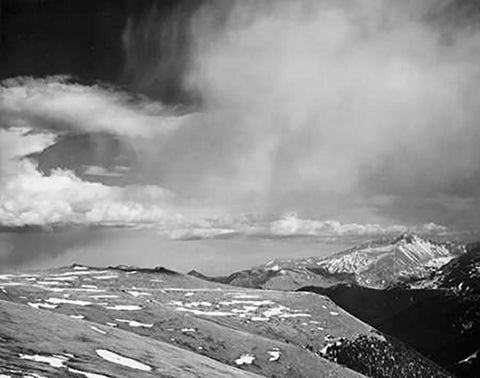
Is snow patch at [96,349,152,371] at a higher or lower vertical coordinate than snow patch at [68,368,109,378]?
lower

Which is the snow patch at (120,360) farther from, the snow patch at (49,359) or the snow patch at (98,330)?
the snow patch at (98,330)

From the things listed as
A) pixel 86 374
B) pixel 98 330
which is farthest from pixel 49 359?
pixel 98 330

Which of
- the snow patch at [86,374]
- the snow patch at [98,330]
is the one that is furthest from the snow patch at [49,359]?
the snow patch at [98,330]

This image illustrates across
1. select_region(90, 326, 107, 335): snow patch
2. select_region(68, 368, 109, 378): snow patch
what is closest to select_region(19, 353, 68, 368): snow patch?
select_region(68, 368, 109, 378): snow patch

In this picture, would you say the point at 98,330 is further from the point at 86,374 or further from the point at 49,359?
the point at 86,374

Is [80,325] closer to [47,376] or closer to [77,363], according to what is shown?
[77,363]

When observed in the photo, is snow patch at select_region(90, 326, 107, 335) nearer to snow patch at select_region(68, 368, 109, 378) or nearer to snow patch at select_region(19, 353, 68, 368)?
snow patch at select_region(19, 353, 68, 368)

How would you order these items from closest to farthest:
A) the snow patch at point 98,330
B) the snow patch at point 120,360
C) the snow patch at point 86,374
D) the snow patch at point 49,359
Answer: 1. the snow patch at point 86,374
2. the snow patch at point 49,359
3. the snow patch at point 120,360
4. the snow patch at point 98,330

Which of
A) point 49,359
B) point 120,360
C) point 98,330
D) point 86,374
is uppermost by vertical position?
point 86,374

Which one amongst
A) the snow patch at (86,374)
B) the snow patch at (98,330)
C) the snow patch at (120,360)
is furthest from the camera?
the snow patch at (98,330)

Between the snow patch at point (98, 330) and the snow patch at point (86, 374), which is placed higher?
the snow patch at point (86, 374)

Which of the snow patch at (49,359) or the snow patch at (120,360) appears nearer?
the snow patch at (49,359)
